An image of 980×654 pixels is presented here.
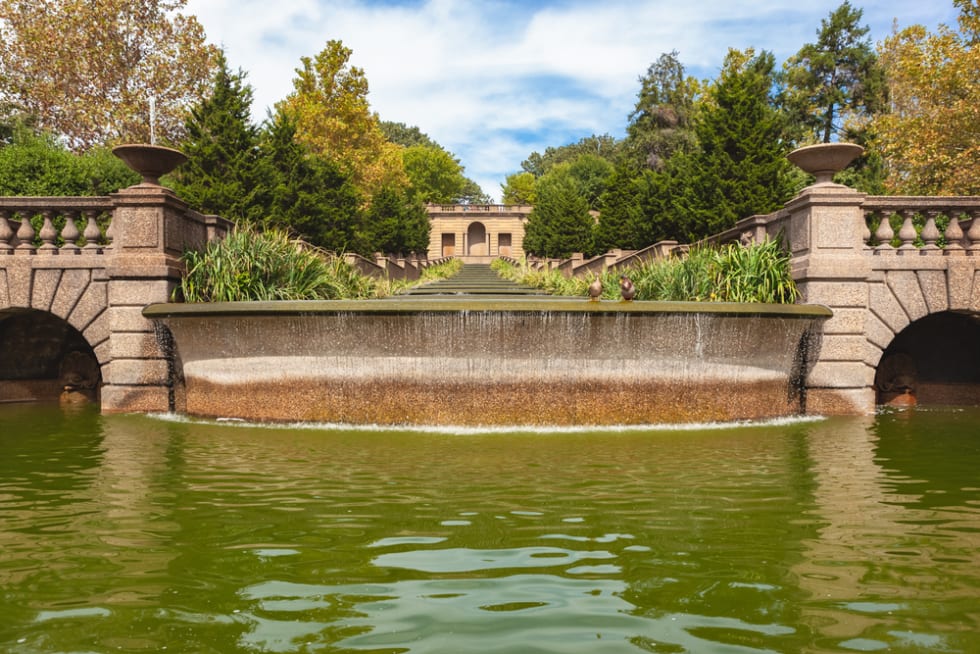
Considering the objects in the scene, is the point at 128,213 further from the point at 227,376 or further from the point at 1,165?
the point at 1,165

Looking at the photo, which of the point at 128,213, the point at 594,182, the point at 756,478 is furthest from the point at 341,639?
the point at 594,182

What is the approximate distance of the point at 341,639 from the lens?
2848 millimetres

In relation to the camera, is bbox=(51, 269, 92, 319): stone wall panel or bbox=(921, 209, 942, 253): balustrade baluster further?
bbox=(51, 269, 92, 319): stone wall panel

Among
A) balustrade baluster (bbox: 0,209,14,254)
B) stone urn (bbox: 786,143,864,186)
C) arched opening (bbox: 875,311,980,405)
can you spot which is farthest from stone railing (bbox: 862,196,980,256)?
balustrade baluster (bbox: 0,209,14,254)

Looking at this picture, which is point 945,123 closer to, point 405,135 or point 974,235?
point 974,235

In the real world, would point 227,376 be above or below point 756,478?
above

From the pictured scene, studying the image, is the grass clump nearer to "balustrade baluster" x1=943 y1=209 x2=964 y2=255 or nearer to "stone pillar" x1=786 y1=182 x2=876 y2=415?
"stone pillar" x1=786 y1=182 x2=876 y2=415

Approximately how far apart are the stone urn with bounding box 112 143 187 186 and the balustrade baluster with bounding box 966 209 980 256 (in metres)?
12.0

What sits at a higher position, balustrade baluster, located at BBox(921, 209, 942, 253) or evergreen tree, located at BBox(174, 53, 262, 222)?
evergreen tree, located at BBox(174, 53, 262, 222)

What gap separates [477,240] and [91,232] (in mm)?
72401

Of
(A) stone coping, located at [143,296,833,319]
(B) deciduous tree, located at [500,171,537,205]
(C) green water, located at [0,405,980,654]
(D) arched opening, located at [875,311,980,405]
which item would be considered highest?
(B) deciduous tree, located at [500,171,537,205]

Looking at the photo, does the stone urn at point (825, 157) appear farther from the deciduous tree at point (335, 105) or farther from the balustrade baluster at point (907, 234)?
the deciduous tree at point (335, 105)

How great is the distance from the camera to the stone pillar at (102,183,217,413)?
1016 cm

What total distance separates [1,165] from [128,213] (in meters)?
9.94
